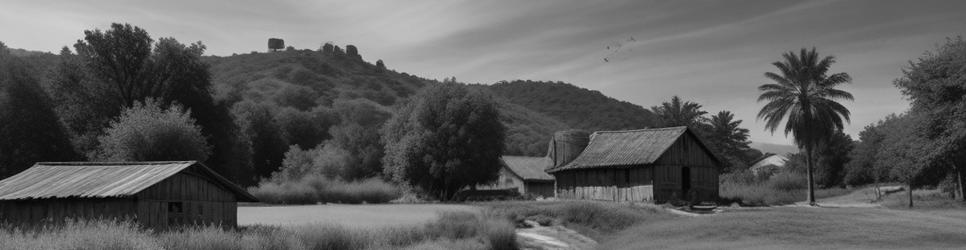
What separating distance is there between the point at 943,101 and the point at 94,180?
151ft

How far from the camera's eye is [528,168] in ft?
245

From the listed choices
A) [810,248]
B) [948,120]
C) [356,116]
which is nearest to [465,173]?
[948,120]

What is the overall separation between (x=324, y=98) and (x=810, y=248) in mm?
144758

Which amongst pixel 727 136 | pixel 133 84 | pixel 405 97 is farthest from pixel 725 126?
pixel 405 97

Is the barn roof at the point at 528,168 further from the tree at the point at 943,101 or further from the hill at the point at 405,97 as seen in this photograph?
the hill at the point at 405,97

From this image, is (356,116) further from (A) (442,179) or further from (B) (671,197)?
(B) (671,197)

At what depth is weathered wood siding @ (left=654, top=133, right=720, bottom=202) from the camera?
47938 mm

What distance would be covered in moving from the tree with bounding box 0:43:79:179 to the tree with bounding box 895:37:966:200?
56537 mm

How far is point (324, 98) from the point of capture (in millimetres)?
161375

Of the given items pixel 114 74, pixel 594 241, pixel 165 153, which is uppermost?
pixel 114 74

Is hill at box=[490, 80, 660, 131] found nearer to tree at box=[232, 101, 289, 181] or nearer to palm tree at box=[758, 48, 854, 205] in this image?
tree at box=[232, 101, 289, 181]

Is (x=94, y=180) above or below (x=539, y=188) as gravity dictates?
above

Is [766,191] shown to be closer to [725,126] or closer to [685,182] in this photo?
[685,182]

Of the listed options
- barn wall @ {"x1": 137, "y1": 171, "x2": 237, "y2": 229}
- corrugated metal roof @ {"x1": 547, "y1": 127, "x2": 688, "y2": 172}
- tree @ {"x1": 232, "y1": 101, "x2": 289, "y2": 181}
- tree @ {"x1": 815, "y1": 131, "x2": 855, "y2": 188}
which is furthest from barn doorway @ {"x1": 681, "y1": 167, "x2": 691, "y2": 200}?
tree @ {"x1": 232, "y1": 101, "x2": 289, "y2": 181}
